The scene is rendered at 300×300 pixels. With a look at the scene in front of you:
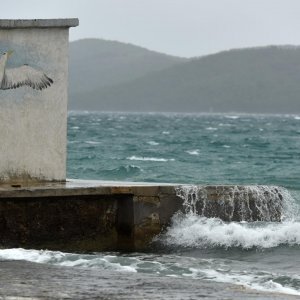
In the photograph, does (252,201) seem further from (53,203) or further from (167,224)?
(53,203)

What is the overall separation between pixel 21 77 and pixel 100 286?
18.3 feet

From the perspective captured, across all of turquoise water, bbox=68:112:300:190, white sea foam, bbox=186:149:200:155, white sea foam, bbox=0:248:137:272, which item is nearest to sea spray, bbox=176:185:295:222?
white sea foam, bbox=0:248:137:272

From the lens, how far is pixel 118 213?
16.1 meters

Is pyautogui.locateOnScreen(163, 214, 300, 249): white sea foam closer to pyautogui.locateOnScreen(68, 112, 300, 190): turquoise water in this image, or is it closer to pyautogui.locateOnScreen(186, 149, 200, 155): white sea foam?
pyautogui.locateOnScreen(68, 112, 300, 190): turquoise water

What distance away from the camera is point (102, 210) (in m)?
15.9

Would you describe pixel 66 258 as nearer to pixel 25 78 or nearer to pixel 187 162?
pixel 25 78

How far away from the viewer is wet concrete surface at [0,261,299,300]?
36.4 ft

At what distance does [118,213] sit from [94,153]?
94.8 ft

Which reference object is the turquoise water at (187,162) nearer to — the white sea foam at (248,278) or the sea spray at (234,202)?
the sea spray at (234,202)

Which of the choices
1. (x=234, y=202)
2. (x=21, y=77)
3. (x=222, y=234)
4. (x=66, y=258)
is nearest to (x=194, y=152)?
(x=234, y=202)

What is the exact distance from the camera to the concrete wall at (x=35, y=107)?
16328 millimetres

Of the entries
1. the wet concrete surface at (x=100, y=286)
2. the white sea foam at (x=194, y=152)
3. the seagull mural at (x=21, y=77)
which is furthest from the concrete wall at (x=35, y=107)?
the white sea foam at (x=194, y=152)

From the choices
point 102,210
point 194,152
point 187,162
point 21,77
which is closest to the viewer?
point 102,210

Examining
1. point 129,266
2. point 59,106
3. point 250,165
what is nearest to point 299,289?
point 129,266
